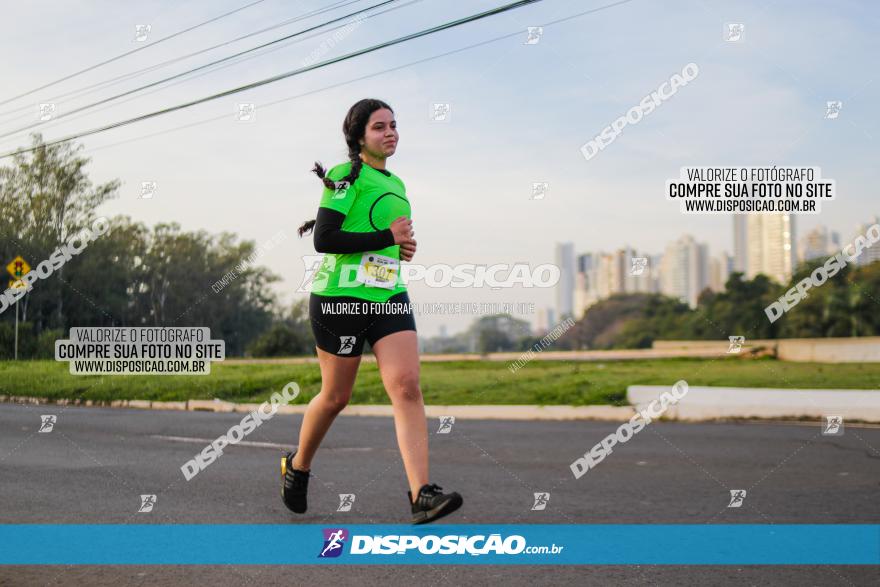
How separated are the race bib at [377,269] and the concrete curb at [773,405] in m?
10.1

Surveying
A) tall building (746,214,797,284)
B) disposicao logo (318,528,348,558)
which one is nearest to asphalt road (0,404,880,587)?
disposicao logo (318,528,348,558)

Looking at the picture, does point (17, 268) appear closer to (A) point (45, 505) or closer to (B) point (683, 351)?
(A) point (45, 505)

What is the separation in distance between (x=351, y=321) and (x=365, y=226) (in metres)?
0.34

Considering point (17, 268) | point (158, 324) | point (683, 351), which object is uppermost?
point (17, 268)

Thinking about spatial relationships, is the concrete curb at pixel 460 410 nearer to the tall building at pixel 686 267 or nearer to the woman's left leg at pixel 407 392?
the woman's left leg at pixel 407 392

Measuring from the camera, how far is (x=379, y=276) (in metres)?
3.00

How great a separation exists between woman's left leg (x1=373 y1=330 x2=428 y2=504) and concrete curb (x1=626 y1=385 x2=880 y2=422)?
31.9ft

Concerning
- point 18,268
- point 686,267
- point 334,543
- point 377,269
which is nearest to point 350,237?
point 377,269

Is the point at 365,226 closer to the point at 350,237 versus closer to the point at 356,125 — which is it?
the point at 350,237

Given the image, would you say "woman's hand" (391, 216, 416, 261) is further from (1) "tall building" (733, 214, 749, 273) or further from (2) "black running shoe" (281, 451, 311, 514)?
(1) "tall building" (733, 214, 749, 273)

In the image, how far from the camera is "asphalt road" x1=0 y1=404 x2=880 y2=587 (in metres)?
3.85

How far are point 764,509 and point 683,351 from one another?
22565 millimetres

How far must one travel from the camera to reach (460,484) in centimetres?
662

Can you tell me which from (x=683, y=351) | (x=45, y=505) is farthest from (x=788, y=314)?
(x=45, y=505)
